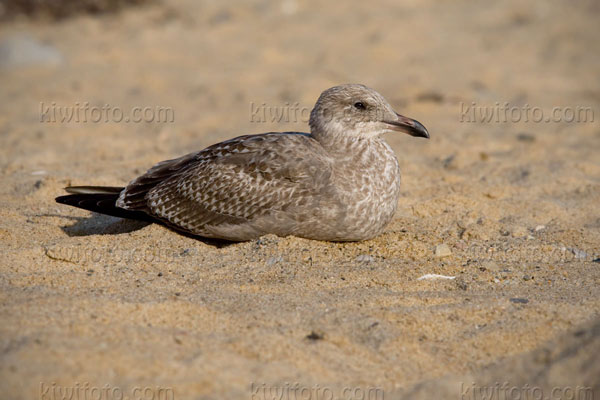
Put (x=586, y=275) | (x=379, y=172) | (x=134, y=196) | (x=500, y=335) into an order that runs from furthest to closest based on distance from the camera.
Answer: (x=134, y=196) < (x=379, y=172) < (x=586, y=275) < (x=500, y=335)

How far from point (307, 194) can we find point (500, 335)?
72.7 inches

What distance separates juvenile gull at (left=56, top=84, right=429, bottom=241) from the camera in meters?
5.29

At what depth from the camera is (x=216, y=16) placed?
14.4 metres

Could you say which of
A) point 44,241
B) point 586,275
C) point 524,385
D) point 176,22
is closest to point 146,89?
point 176,22

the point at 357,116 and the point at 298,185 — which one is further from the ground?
the point at 357,116

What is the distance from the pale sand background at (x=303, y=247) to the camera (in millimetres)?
3770

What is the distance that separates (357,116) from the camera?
558 cm

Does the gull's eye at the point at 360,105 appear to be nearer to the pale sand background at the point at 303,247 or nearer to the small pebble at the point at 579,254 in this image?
the pale sand background at the point at 303,247

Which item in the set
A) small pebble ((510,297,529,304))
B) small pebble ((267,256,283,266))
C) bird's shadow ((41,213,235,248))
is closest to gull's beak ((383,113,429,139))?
small pebble ((267,256,283,266))

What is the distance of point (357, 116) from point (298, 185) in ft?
2.54

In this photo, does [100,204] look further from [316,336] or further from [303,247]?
[316,336]

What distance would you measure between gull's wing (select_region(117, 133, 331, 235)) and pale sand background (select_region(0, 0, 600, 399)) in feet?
0.80

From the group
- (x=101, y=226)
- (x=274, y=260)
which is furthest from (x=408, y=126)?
(x=101, y=226)

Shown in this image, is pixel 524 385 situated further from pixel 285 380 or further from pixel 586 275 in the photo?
pixel 586 275
